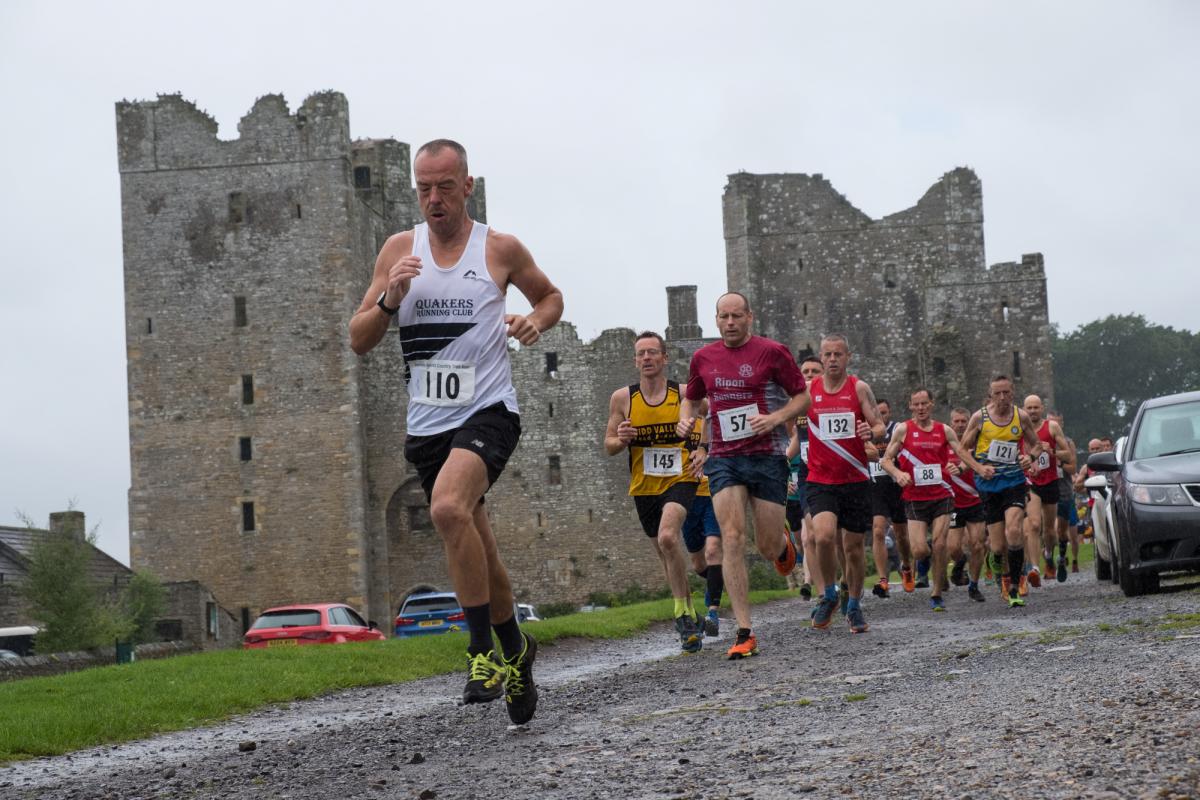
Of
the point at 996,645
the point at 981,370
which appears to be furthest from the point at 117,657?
the point at 981,370

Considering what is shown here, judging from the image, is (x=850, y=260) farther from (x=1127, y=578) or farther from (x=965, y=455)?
(x=1127, y=578)

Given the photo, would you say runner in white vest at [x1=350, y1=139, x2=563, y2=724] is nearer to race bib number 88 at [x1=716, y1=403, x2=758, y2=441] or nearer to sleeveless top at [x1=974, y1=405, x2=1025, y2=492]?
race bib number 88 at [x1=716, y1=403, x2=758, y2=441]

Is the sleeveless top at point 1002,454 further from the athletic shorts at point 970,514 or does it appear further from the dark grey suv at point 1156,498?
the dark grey suv at point 1156,498

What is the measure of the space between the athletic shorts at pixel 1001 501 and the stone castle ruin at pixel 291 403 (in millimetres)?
36358

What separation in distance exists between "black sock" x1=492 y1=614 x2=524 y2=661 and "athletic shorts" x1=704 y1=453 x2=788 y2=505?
3860 mm

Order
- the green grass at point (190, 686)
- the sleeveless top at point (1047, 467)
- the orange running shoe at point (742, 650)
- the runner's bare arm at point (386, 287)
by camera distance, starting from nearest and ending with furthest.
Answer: the runner's bare arm at point (386, 287) < the green grass at point (190, 686) < the orange running shoe at point (742, 650) < the sleeveless top at point (1047, 467)

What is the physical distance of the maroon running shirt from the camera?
1170 centimetres

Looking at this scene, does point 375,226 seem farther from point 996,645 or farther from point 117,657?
point 996,645

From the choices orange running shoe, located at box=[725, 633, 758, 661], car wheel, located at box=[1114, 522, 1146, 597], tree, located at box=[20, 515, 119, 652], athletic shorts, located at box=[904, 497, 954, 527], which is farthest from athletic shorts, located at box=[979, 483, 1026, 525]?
tree, located at box=[20, 515, 119, 652]

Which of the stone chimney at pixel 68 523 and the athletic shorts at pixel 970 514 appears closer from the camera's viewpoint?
the athletic shorts at pixel 970 514

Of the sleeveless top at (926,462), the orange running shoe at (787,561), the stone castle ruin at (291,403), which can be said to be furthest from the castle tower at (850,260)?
the orange running shoe at (787,561)

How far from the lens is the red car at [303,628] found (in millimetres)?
24203

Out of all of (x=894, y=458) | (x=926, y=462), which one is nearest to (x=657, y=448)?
(x=926, y=462)

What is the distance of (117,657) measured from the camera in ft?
70.6
